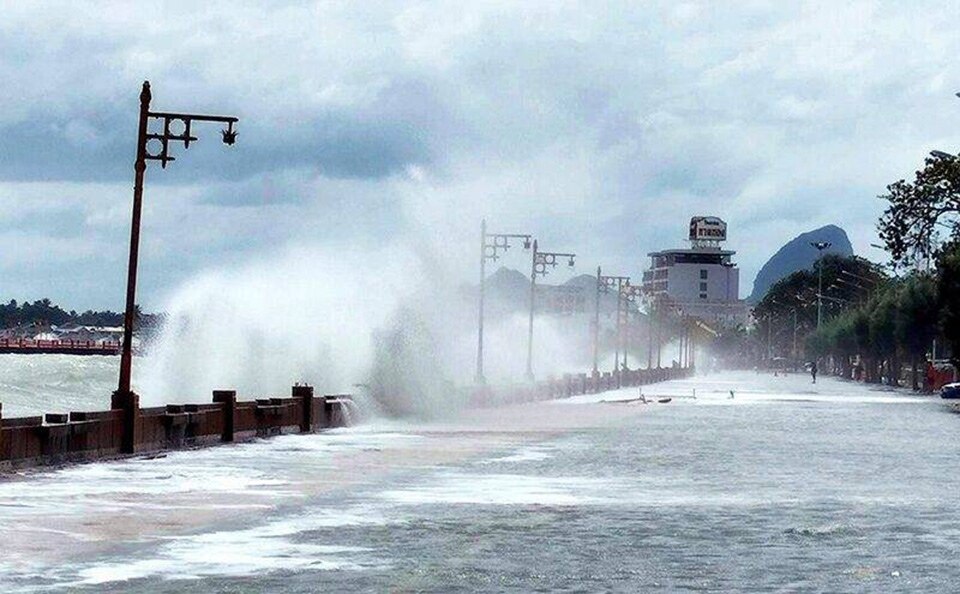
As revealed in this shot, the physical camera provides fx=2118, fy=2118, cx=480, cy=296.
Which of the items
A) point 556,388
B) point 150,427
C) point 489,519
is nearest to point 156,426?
point 150,427

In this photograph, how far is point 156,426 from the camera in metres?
40.8

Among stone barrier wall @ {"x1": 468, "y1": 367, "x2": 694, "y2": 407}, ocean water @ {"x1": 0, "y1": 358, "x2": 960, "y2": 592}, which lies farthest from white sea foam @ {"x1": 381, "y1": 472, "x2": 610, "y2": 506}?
stone barrier wall @ {"x1": 468, "y1": 367, "x2": 694, "y2": 407}

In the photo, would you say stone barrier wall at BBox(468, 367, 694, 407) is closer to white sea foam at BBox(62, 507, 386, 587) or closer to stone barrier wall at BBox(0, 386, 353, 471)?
stone barrier wall at BBox(0, 386, 353, 471)

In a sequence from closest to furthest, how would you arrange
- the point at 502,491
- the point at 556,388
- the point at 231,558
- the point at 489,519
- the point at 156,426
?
the point at 231,558, the point at 489,519, the point at 502,491, the point at 156,426, the point at 556,388

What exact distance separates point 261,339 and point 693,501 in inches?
3227

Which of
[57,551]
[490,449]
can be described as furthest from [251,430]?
[57,551]

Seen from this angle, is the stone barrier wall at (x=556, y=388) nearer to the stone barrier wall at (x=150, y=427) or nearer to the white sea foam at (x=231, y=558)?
the stone barrier wall at (x=150, y=427)

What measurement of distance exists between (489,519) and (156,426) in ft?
58.7

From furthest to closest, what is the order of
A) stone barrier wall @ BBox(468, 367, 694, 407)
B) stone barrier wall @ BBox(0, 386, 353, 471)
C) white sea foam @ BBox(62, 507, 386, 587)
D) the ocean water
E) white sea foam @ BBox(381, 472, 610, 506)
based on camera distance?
stone barrier wall @ BBox(468, 367, 694, 407) → stone barrier wall @ BBox(0, 386, 353, 471) → white sea foam @ BBox(381, 472, 610, 506) → the ocean water → white sea foam @ BBox(62, 507, 386, 587)

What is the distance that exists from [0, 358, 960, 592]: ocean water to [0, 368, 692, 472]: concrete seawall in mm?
865

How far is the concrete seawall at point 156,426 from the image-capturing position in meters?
32.8

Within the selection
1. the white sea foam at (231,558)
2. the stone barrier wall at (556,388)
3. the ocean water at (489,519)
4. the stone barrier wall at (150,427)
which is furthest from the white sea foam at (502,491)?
the stone barrier wall at (556,388)

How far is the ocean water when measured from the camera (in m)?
17.5

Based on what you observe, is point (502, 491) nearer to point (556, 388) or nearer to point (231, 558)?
point (231, 558)
